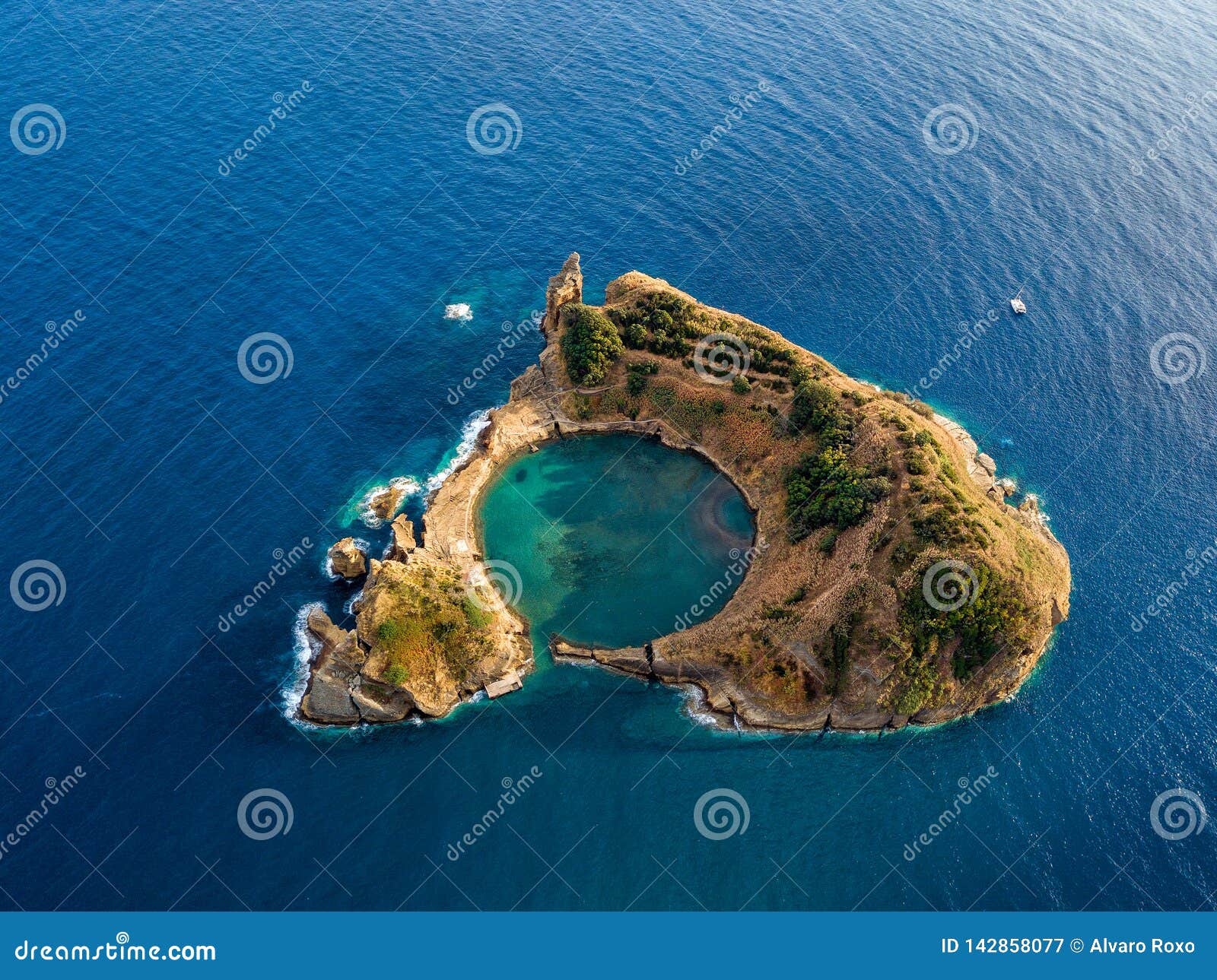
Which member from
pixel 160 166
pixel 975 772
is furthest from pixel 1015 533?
pixel 160 166

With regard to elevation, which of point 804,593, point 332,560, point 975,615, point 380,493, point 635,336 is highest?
point 975,615

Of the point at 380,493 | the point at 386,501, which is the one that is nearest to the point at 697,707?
the point at 386,501

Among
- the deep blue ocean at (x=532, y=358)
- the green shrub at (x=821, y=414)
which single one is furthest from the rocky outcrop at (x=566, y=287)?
the green shrub at (x=821, y=414)

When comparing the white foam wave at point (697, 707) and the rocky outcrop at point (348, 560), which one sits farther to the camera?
the rocky outcrop at point (348, 560)

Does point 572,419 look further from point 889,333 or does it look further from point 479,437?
point 889,333

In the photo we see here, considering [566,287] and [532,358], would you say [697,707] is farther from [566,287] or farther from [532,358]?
[566,287]

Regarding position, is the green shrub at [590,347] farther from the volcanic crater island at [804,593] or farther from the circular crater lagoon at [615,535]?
the volcanic crater island at [804,593]
